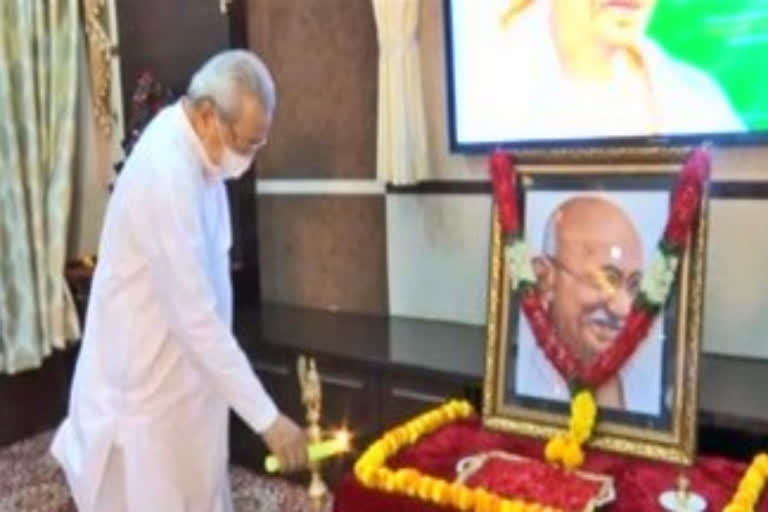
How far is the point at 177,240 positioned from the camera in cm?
183

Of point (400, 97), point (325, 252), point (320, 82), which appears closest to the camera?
point (400, 97)

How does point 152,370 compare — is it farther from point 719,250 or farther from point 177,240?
point 719,250

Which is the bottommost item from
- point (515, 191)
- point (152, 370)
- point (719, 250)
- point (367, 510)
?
point (367, 510)

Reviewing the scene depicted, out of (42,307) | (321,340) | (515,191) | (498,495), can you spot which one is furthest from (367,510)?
(42,307)

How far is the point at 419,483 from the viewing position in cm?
195

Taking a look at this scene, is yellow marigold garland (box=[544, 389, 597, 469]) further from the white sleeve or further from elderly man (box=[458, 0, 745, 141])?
elderly man (box=[458, 0, 745, 141])

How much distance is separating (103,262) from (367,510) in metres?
0.84

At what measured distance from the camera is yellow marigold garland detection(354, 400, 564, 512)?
184 centimetres

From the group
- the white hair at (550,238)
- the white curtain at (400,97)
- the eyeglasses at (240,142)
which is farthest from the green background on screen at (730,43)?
the eyeglasses at (240,142)

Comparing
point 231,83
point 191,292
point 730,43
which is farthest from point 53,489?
point 730,43

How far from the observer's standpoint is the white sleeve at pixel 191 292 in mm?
1831

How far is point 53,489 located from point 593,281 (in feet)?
7.10

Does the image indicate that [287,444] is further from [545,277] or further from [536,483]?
[545,277]

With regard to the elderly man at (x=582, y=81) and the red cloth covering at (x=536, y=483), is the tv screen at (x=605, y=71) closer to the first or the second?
the elderly man at (x=582, y=81)
